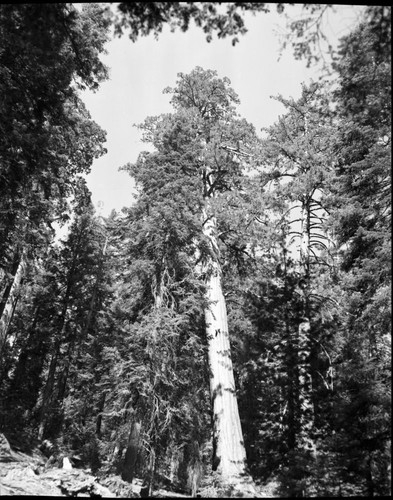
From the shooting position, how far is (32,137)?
826cm

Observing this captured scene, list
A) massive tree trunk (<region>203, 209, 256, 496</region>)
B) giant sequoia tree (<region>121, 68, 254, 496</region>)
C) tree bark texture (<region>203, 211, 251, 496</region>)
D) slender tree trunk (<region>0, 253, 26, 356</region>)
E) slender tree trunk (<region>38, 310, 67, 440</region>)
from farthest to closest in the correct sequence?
slender tree trunk (<region>38, 310, 67, 440</region>) < slender tree trunk (<region>0, 253, 26, 356</region>) < giant sequoia tree (<region>121, 68, 254, 496</region>) < tree bark texture (<region>203, 211, 251, 496</region>) < massive tree trunk (<region>203, 209, 256, 496</region>)

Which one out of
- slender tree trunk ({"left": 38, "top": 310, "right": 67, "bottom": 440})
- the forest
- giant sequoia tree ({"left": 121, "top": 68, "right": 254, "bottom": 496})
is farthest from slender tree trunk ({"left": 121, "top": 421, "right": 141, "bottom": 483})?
slender tree trunk ({"left": 38, "top": 310, "right": 67, "bottom": 440})

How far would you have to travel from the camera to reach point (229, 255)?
12.0m

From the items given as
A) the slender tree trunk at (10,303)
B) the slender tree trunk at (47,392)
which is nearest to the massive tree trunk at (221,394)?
the slender tree trunk at (10,303)

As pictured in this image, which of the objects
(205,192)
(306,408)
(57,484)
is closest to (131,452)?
(57,484)

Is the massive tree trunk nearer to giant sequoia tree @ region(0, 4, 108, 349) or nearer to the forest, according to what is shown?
the forest

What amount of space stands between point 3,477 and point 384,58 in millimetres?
10782

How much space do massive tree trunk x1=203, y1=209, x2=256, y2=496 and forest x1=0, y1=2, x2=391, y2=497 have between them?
0.13ft

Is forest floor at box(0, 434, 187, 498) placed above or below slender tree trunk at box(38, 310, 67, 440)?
below

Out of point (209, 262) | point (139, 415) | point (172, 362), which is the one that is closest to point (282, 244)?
point (209, 262)

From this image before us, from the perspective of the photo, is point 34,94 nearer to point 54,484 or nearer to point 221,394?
point 221,394

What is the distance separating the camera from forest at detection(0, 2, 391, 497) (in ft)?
17.8

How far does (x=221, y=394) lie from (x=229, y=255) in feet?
17.1

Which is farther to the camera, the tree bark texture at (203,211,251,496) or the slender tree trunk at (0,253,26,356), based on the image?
the slender tree trunk at (0,253,26,356)
